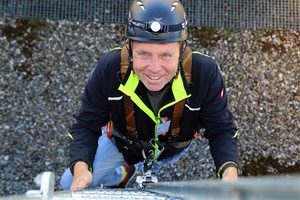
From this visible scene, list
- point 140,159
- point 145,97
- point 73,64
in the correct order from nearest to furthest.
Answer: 1. point 145,97
2. point 140,159
3. point 73,64

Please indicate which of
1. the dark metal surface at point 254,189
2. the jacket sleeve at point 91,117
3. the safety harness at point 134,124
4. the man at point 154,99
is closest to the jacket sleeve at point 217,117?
the man at point 154,99

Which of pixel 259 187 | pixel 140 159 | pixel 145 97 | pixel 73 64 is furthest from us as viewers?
pixel 73 64

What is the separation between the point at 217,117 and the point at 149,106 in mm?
425

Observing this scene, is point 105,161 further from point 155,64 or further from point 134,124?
point 155,64

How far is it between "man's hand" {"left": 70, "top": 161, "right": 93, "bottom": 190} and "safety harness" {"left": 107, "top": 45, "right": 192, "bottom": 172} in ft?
1.18

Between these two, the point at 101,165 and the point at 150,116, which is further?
the point at 101,165

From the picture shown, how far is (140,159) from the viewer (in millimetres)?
3230

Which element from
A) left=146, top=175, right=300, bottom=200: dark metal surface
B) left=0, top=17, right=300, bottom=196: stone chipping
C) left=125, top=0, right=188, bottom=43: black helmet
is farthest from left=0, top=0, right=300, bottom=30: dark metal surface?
left=146, top=175, right=300, bottom=200: dark metal surface

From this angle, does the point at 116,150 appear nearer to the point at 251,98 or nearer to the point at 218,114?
the point at 218,114

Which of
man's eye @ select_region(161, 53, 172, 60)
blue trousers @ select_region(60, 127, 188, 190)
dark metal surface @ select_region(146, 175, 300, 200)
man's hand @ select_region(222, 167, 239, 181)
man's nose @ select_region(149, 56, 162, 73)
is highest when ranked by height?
dark metal surface @ select_region(146, 175, 300, 200)

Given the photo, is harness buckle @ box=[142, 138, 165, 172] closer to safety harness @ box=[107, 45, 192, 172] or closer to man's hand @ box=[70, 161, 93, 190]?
safety harness @ box=[107, 45, 192, 172]

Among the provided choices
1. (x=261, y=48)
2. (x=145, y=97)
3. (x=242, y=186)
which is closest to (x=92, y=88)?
(x=145, y=97)

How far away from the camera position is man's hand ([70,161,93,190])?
244 cm

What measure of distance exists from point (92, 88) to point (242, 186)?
1.98 metres
